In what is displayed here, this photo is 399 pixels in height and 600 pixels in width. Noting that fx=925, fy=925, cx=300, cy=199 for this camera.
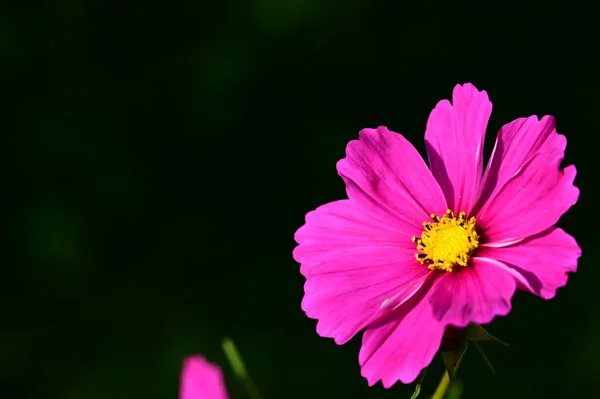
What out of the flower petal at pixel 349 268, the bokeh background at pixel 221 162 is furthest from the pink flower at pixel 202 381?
the bokeh background at pixel 221 162

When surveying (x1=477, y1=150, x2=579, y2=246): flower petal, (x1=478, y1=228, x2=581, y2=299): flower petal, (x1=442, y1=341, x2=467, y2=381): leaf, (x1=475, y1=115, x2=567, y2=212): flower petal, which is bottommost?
(x1=442, y1=341, x2=467, y2=381): leaf

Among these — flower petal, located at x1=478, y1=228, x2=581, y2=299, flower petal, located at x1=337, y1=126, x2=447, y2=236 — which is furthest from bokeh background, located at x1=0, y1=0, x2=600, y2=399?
flower petal, located at x1=478, y1=228, x2=581, y2=299

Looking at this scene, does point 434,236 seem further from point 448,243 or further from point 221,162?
point 221,162

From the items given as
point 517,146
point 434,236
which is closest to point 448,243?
point 434,236

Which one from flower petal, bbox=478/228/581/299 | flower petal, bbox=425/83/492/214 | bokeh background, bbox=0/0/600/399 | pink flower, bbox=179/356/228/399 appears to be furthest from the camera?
bokeh background, bbox=0/0/600/399

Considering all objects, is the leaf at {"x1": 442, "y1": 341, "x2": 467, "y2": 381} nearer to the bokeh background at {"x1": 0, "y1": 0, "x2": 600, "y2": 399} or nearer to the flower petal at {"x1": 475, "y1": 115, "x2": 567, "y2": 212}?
the flower petal at {"x1": 475, "y1": 115, "x2": 567, "y2": 212}

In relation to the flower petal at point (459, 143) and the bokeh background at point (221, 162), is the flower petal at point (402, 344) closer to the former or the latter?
the flower petal at point (459, 143)
